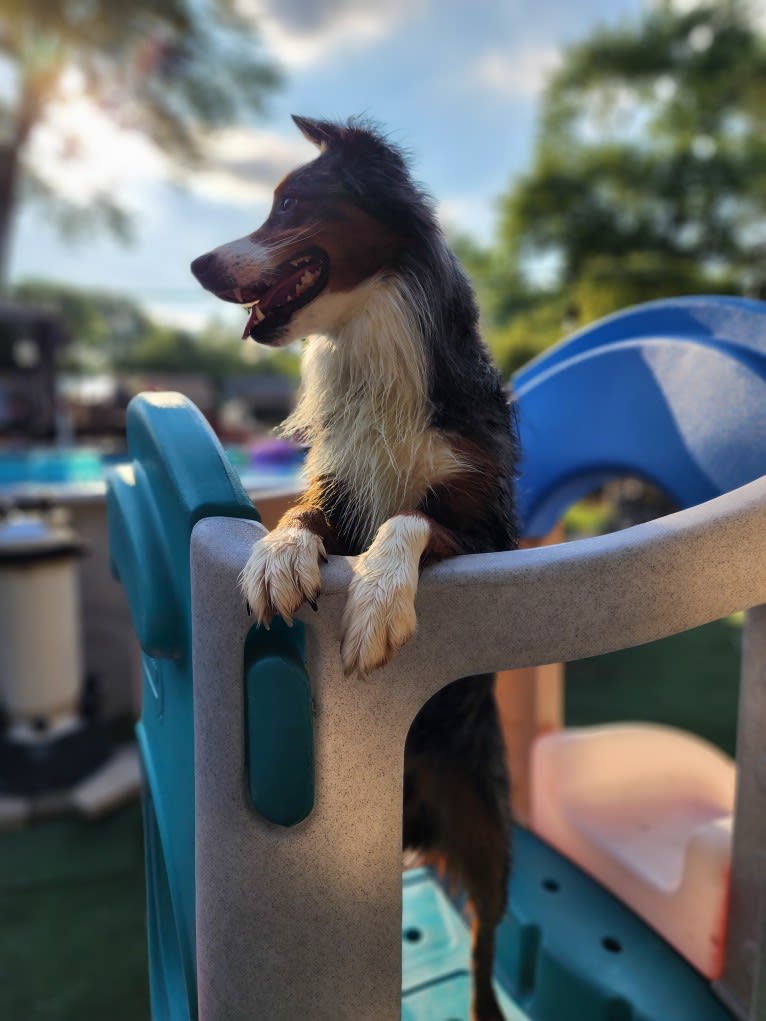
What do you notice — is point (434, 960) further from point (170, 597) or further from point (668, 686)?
point (668, 686)

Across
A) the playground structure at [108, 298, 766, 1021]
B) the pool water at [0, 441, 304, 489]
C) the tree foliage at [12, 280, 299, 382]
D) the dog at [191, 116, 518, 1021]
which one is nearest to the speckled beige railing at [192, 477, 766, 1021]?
the playground structure at [108, 298, 766, 1021]

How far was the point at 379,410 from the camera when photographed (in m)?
0.99

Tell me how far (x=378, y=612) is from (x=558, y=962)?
3.42 ft

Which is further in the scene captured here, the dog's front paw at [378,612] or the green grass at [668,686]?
the green grass at [668,686]

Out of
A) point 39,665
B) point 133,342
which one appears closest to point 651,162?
point 39,665

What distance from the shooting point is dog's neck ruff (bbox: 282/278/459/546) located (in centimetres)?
96

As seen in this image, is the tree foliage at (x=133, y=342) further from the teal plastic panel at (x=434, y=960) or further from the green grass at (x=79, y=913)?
the teal plastic panel at (x=434, y=960)

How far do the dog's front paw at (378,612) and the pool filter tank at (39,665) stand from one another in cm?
222

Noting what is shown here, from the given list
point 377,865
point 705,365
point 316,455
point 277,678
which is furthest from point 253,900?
point 705,365

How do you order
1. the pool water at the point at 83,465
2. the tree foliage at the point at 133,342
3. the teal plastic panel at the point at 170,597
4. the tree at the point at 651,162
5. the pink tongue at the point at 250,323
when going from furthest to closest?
the tree foliage at the point at 133,342 < the tree at the point at 651,162 < the pool water at the point at 83,465 < the pink tongue at the point at 250,323 < the teal plastic panel at the point at 170,597

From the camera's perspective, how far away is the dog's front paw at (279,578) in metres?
0.69

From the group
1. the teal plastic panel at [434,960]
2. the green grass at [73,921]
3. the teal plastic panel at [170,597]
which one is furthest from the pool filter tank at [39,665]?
the teal plastic panel at [170,597]

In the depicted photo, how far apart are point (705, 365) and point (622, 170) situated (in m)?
16.2

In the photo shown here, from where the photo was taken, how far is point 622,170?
49.8 ft
